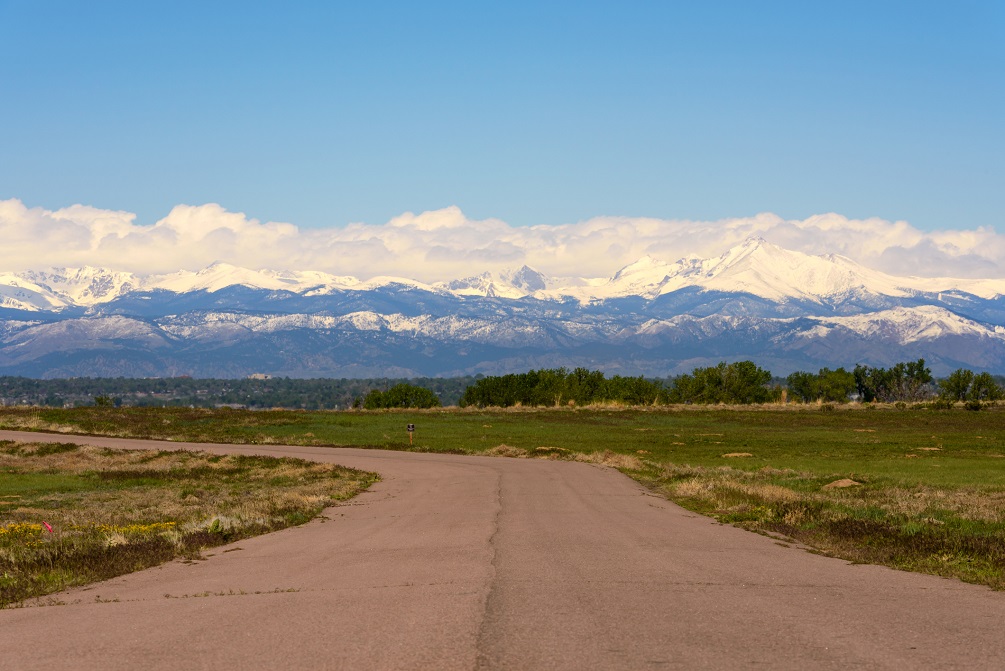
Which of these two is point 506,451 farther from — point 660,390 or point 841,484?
point 660,390

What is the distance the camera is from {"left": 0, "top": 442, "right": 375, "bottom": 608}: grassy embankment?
18.7 meters

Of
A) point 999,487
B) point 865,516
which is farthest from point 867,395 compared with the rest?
point 865,516

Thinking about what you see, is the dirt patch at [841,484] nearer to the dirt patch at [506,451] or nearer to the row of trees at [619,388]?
the dirt patch at [506,451]

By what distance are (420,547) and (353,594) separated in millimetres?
6118

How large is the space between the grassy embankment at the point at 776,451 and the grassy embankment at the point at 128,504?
513 inches

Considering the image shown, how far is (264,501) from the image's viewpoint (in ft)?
104

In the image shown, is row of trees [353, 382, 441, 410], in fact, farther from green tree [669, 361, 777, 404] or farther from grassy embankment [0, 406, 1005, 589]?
grassy embankment [0, 406, 1005, 589]

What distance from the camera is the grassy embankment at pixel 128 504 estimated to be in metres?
18.7

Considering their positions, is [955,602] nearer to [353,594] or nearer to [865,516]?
[353,594]

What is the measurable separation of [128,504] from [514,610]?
80.5ft

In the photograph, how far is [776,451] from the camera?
63250mm

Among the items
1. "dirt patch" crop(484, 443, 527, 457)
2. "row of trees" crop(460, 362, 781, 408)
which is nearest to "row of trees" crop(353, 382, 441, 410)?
"row of trees" crop(460, 362, 781, 408)

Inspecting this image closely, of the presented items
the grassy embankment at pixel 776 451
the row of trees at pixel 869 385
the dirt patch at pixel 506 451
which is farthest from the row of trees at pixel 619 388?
the dirt patch at pixel 506 451

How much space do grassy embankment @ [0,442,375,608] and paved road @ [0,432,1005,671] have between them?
46.6 inches
